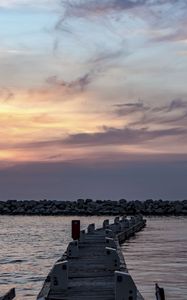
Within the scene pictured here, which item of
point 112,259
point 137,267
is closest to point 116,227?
point 137,267

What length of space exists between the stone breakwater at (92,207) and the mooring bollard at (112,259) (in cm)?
8170

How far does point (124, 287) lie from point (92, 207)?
327 ft

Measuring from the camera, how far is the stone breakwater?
108 metres

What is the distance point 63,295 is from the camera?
17.8m

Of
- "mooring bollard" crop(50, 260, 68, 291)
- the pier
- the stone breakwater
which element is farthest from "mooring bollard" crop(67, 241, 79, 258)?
the stone breakwater

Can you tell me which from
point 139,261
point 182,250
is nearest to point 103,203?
point 182,250

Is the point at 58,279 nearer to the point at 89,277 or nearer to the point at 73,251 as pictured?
the point at 89,277

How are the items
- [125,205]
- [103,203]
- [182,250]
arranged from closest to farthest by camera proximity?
1. [182,250]
2. [125,205]
3. [103,203]

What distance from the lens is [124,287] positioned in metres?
15.7

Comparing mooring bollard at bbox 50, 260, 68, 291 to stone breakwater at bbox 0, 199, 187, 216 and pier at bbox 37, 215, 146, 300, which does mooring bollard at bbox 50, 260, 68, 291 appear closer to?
pier at bbox 37, 215, 146, 300

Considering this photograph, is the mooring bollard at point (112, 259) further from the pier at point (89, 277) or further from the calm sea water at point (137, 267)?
the calm sea water at point (137, 267)

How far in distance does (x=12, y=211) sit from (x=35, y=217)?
8.18 meters

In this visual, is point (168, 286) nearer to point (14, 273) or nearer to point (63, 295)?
point (63, 295)

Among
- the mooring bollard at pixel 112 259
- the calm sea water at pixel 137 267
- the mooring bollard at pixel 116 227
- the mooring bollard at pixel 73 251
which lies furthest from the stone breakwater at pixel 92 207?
the mooring bollard at pixel 112 259
